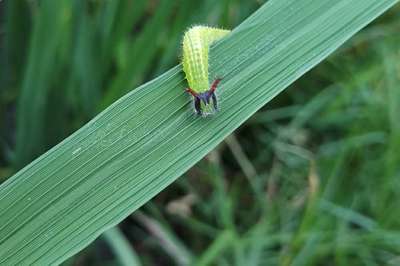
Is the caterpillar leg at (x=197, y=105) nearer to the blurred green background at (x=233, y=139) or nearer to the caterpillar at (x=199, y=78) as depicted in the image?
the caterpillar at (x=199, y=78)

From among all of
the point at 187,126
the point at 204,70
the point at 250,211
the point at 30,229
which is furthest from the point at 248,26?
the point at 250,211

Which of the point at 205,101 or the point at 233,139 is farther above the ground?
the point at 233,139

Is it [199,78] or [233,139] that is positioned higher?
[233,139]

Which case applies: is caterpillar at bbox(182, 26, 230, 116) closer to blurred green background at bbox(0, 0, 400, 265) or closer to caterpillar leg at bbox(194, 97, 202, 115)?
caterpillar leg at bbox(194, 97, 202, 115)

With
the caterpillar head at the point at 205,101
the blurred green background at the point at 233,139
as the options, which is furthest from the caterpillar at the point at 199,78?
the blurred green background at the point at 233,139

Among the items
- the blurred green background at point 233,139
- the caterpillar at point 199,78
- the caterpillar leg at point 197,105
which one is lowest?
the caterpillar leg at point 197,105

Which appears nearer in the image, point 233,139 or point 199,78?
point 199,78

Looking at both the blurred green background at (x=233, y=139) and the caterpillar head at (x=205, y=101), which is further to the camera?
the blurred green background at (x=233, y=139)

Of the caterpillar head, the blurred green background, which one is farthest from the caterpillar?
the blurred green background

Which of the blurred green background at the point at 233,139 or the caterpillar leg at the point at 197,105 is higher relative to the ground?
the blurred green background at the point at 233,139

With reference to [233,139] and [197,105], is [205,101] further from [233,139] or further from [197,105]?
[233,139]

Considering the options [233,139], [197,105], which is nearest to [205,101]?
[197,105]
